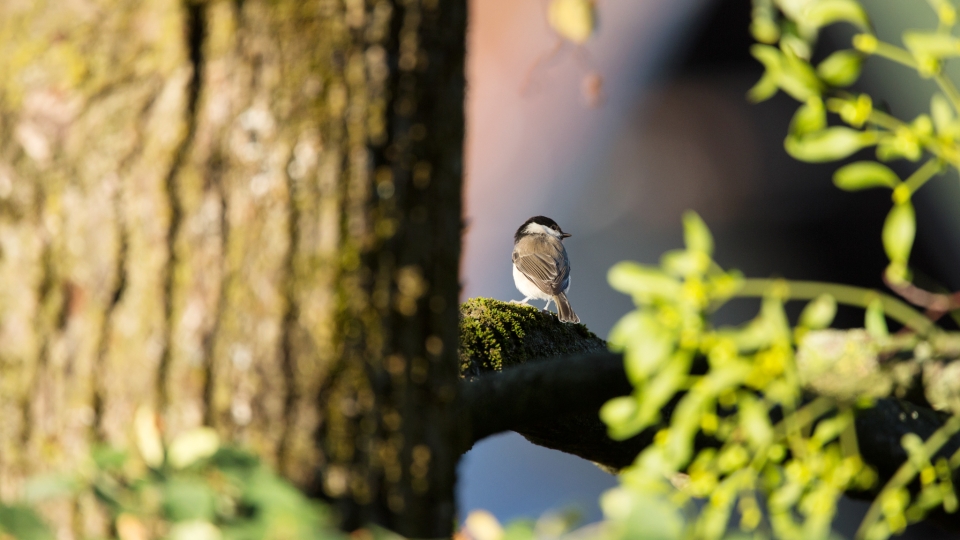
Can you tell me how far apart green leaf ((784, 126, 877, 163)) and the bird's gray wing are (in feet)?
20.3

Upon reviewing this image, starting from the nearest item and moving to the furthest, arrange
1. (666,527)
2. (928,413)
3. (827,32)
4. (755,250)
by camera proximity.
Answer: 1. (666,527)
2. (928,413)
3. (827,32)
4. (755,250)

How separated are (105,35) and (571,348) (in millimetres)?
2761

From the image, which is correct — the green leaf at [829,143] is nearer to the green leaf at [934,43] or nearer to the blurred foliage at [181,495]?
the green leaf at [934,43]

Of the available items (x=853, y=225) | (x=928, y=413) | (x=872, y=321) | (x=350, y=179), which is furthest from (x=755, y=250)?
(x=350, y=179)

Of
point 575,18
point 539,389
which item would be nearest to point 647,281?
point 575,18

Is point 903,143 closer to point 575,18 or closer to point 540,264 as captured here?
point 575,18

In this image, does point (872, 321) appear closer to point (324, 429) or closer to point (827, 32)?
point (324, 429)

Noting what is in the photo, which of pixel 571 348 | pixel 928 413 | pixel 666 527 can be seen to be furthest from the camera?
pixel 571 348

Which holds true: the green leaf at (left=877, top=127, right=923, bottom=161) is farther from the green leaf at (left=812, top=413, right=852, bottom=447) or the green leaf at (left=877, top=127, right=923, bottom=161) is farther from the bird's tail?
the bird's tail

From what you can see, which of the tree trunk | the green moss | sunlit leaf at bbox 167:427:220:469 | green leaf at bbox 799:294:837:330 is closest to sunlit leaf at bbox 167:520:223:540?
sunlit leaf at bbox 167:427:220:469

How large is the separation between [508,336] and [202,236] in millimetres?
2108

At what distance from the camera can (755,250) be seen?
19.1 feet

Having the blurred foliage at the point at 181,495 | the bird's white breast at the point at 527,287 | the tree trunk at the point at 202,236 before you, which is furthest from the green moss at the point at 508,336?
the bird's white breast at the point at 527,287

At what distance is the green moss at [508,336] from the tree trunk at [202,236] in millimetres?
1569
